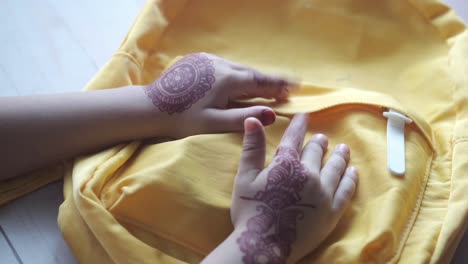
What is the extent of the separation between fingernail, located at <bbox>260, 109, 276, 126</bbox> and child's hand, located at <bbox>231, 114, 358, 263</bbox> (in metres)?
0.06

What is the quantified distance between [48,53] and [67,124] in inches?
10.9

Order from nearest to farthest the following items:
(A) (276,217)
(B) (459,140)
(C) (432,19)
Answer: (A) (276,217) → (B) (459,140) → (C) (432,19)

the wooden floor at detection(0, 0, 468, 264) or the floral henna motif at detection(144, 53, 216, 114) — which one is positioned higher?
the floral henna motif at detection(144, 53, 216, 114)

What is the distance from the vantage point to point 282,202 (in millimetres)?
630

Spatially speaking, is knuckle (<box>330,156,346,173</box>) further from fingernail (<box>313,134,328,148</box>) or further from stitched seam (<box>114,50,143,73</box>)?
stitched seam (<box>114,50,143,73</box>)

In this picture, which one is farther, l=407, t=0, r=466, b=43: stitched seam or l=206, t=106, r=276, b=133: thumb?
l=407, t=0, r=466, b=43: stitched seam

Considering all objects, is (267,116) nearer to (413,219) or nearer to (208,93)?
(208,93)

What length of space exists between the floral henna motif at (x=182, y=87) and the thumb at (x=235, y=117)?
4 cm

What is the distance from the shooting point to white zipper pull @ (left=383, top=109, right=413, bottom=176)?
69cm

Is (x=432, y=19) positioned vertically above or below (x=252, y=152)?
above

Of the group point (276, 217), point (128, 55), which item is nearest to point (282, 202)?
point (276, 217)

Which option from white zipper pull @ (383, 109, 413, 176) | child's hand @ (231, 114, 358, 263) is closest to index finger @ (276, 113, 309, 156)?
child's hand @ (231, 114, 358, 263)

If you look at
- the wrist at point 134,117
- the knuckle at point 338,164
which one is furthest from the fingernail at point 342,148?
the wrist at point 134,117

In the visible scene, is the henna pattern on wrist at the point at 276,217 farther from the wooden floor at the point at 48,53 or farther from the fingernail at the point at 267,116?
the wooden floor at the point at 48,53
